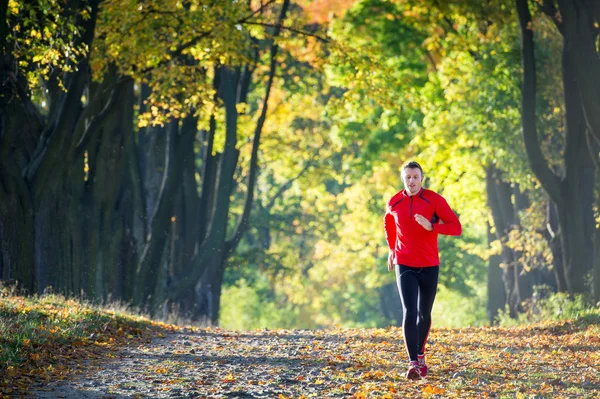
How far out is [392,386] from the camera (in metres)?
9.41

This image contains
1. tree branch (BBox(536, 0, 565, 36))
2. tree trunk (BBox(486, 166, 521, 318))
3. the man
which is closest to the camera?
the man

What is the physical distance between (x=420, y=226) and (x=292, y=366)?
2300 millimetres

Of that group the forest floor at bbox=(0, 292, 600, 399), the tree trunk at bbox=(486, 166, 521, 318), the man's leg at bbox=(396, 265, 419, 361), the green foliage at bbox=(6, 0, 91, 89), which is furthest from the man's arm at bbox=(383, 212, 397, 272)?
the tree trunk at bbox=(486, 166, 521, 318)

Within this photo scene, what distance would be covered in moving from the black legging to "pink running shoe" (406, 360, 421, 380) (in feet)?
0.19

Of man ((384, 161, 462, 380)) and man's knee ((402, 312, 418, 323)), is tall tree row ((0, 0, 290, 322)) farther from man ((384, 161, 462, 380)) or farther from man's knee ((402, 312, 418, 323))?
man's knee ((402, 312, 418, 323))

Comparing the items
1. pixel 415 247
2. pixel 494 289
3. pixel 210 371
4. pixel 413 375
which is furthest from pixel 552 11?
pixel 494 289

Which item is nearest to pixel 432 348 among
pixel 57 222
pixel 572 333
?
pixel 572 333

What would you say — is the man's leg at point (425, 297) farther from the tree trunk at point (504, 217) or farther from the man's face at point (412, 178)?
the tree trunk at point (504, 217)

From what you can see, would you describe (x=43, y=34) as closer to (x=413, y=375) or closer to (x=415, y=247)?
(x=415, y=247)

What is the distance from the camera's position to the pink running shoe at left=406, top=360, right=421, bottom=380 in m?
9.93

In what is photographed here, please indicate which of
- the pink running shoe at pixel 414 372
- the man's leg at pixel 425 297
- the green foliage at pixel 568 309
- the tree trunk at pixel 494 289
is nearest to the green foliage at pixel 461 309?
the tree trunk at pixel 494 289

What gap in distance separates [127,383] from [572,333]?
27.1ft

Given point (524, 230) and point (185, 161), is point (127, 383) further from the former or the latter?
point (524, 230)

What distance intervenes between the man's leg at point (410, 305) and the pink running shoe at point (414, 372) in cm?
7
